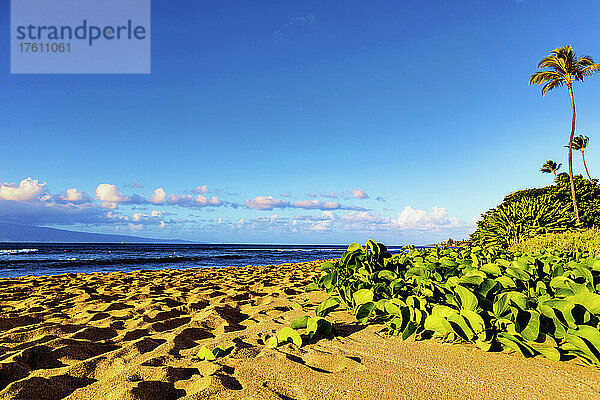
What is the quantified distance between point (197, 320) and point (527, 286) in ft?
9.73

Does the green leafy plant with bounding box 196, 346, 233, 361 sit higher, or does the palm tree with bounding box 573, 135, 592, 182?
the palm tree with bounding box 573, 135, 592, 182

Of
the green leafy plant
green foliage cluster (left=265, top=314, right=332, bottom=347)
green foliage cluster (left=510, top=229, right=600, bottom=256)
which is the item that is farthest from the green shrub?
the green leafy plant

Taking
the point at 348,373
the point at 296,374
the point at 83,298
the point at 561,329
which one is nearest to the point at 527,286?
the point at 561,329

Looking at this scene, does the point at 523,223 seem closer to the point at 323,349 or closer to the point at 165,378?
the point at 323,349

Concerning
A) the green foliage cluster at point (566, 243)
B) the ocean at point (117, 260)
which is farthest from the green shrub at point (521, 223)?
the ocean at point (117, 260)

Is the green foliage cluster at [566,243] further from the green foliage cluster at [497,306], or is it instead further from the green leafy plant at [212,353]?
the green leafy plant at [212,353]

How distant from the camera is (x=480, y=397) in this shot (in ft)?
5.20

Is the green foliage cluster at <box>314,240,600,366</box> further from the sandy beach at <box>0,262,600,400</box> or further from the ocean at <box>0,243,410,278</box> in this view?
the ocean at <box>0,243,410,278</box>

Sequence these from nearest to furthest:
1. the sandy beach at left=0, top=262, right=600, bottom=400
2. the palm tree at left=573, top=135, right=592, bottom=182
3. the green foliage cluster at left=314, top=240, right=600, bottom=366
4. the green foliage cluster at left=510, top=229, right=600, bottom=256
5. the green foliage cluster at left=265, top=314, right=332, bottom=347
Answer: the sandy beach at left=0, top=262, right=600, bottom=400 → the green foliage cluster at left=314, top=240, right=600, bottom=366 → the green foliage cluster at left=265, top=314, right=332, bottom=347 → the green foliage cluster at left=510, top=229, right=600, bottom=256 → the palm tree at left=573, top=135, right=592, bottom=182

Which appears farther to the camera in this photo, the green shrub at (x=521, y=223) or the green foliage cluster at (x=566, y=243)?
→ the green shrub at (x=521, y=223)

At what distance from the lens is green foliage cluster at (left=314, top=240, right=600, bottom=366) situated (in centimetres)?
180

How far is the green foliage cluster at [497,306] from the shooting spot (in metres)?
1.80

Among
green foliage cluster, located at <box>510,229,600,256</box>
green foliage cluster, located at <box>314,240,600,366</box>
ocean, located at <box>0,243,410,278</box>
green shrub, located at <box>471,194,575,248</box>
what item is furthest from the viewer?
ocean, located at <box>0,243,410,278</box>

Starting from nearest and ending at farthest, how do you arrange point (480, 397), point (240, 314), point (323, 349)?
point (480, 397), point (323, 349), point (240, 314)
